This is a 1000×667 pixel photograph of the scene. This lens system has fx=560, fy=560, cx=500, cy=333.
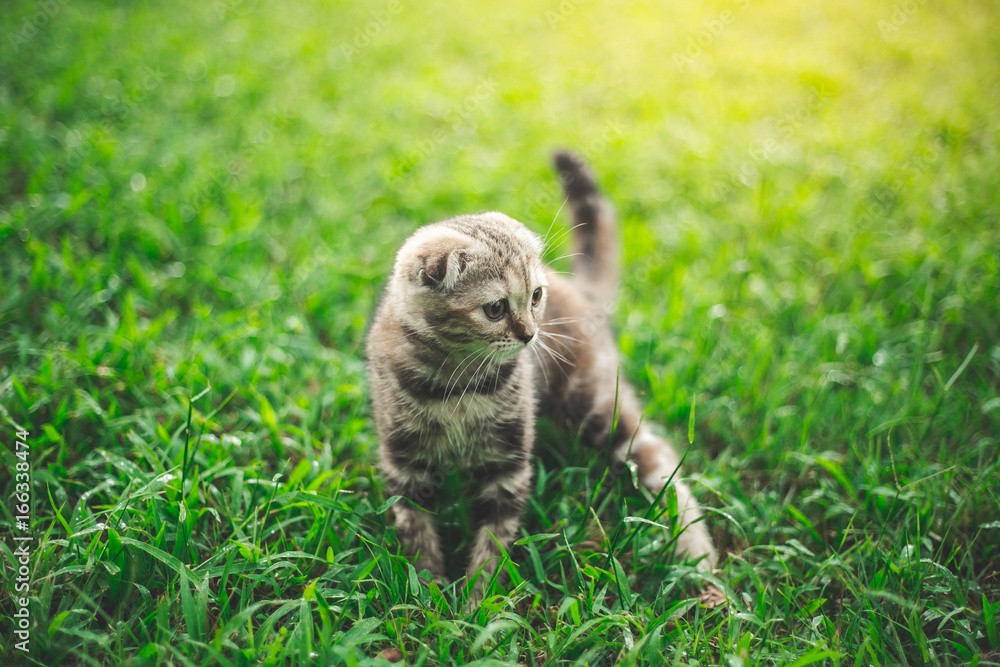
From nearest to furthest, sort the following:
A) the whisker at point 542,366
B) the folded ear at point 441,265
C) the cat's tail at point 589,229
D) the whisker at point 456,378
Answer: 1. the folded ear at point 441,265
2. the whisker at point 456,378
3. the whisker at point 542,366
4. the cat's tail at point 589,229

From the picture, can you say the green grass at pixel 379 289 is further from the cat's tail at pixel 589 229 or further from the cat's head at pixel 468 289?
the cat's head at pixel 468 289

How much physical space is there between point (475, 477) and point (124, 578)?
1.21 metres

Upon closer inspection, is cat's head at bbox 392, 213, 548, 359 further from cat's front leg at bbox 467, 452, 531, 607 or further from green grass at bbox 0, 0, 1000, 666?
green grass at bbox 0, 0, 1000, 666

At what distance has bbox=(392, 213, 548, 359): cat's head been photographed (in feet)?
6.01

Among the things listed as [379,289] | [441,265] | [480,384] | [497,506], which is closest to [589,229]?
[379,289]

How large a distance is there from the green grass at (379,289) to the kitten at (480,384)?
5.6 inches

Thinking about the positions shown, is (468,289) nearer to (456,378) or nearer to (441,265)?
(441,265)

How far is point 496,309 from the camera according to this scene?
1896mm

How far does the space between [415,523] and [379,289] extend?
1.52 metres

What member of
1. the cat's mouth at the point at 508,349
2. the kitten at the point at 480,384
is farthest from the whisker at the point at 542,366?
the cat's mouth at the point at 508,349

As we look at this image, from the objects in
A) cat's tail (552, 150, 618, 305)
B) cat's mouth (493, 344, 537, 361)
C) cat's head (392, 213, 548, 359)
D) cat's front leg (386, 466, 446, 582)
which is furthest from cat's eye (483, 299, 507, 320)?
cat's tail (552, 150, 618, 305)

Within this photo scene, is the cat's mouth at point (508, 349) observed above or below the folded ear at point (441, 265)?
below

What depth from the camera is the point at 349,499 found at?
2.22 metres

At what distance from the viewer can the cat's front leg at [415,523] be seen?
206 cm
